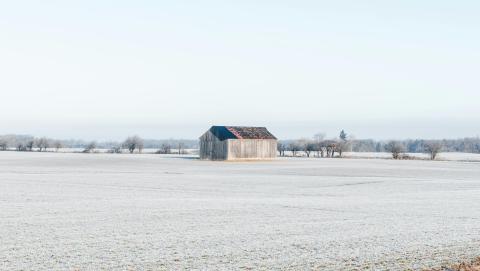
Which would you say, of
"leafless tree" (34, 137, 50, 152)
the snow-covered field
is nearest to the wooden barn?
the snow-covered field

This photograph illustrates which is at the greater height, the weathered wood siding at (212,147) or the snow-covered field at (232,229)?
the weathered wood siding at (212,147)

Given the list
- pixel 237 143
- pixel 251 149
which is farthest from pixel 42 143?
pixel 237 143

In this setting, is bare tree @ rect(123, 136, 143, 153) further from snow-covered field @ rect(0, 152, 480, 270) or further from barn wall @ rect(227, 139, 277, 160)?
snow-covered field @ rect(0, 152, 480, 270)

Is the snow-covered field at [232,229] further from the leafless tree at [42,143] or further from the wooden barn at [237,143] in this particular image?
the leafless tree at [42,143]

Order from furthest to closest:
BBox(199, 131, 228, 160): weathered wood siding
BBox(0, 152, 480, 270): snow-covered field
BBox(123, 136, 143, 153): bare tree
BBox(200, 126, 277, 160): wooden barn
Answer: BBox(123, 136, 143, 153): bare tree
BBox(199, 131, 228, 160): weathered wood siding
BBox(200, 126, 277, 160): wooden barn
BBox(0, 152, 480, 270): snow-covered field

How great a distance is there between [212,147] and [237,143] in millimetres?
4249

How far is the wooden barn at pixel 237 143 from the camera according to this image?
284 ft

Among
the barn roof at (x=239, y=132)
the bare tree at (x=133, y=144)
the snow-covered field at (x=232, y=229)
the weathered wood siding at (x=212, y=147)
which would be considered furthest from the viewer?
the bare tree at (x=133, y=144)

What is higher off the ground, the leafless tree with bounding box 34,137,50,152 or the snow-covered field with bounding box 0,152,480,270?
the leafless tree with bounding box 34,137,50,152

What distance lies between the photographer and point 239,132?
88.8 m

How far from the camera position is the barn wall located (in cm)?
8650

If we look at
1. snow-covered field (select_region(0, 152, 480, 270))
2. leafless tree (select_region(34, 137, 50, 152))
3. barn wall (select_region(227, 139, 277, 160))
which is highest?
leafless tree (select_region(34, 137, 50, 152))

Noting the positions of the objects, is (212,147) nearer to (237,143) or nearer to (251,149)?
(237,143)

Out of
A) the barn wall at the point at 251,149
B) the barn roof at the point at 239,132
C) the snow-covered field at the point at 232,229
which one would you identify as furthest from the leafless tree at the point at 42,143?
the snow-covered field at the point at 232,229
